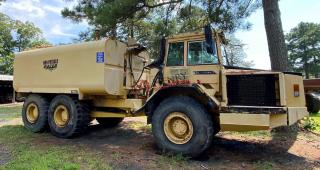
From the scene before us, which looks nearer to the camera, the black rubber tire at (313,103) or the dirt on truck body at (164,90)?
the dirt on truck body at (164,90)

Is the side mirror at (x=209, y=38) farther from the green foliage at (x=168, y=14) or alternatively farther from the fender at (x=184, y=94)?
the green foliage at (x=168, y=14)

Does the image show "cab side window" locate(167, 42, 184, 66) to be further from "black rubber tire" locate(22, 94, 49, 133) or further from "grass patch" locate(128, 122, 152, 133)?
"black rubber tire" locate(22, 94, 49, 133)

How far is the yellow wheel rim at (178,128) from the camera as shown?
6614 millimetres

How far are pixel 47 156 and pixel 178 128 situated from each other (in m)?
2.71

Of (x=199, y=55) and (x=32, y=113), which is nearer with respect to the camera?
(x=199, y=55)

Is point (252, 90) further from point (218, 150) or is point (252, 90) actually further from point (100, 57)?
point (100, 57)

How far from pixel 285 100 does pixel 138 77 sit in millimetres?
4362

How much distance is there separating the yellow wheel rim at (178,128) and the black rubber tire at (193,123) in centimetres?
7

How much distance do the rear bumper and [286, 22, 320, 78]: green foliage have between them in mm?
52023

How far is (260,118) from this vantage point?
5934mm

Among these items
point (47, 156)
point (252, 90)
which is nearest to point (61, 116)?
point (47, 156)

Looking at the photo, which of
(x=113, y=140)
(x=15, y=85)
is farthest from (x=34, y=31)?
(x=113, y=140)

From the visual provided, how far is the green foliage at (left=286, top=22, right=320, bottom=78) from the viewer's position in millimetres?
55281

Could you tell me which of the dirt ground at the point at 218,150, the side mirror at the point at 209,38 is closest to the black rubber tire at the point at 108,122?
the dirt ground at the point at 218,150
